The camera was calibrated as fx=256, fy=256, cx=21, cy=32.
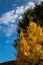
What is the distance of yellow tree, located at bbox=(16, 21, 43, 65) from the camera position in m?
26.2

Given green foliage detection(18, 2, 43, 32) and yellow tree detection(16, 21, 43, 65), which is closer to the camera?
yellow tree detection(16, 21, 43, 65)

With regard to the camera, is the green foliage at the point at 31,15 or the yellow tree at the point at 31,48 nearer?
the yellow tree at the point at 31,48

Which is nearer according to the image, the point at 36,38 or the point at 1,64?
the point at 36,38

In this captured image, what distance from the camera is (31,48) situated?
2659 cm

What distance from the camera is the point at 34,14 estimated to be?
34469 mm

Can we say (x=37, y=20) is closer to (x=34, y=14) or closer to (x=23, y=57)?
(x=34, y=14)

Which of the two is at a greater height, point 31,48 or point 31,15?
point 31,15

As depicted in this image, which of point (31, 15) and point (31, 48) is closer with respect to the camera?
point (31, 48)

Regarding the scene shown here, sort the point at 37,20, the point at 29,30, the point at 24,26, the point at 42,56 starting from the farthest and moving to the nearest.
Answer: the point at 24,26 < the point at 37,20 < the point at 29,30 < the point at 42,56

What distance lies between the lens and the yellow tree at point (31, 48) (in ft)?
86.0

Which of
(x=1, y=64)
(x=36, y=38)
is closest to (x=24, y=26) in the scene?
(x=1, y=64)

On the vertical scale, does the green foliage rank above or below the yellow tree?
above

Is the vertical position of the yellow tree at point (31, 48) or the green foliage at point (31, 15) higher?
the green foliage at point (31, 15)

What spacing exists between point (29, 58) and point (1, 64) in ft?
33.9
